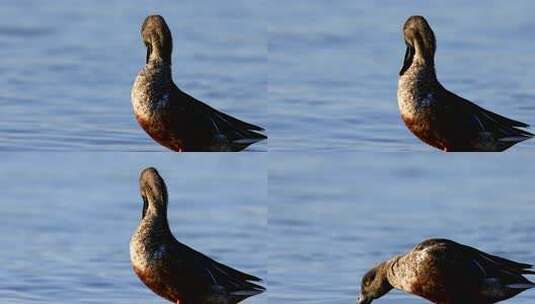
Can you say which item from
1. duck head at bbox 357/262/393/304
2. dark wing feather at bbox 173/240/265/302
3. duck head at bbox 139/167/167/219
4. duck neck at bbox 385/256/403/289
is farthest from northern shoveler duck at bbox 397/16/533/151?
duck head at bbox 139/167/167/219

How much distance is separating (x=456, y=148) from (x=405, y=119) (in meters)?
0.27

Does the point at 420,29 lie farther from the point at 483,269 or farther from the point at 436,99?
the point at 483,269

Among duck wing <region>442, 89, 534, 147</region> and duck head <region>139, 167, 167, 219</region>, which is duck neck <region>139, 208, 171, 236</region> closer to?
duck head <region>139, 167, 167, 219</region>

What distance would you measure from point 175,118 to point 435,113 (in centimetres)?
127

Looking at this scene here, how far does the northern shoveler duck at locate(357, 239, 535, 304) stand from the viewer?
11.0 metres

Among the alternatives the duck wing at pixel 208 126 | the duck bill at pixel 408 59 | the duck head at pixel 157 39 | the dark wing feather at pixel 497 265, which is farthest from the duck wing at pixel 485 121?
the duck head at pixel 157 39

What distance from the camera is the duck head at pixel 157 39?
10367 mm

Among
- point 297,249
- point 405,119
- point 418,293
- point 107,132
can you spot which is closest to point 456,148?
point 405,119

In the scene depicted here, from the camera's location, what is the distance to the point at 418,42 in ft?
35.9

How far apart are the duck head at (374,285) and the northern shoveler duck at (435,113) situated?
939mm

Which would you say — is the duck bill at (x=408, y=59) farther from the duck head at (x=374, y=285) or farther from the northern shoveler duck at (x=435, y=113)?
A: the duck head at (x=374, y=285)

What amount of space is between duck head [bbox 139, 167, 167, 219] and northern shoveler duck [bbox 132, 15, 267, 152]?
57 cm

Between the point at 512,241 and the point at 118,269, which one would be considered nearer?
the point at 118,269

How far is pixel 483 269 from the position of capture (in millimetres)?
11078
